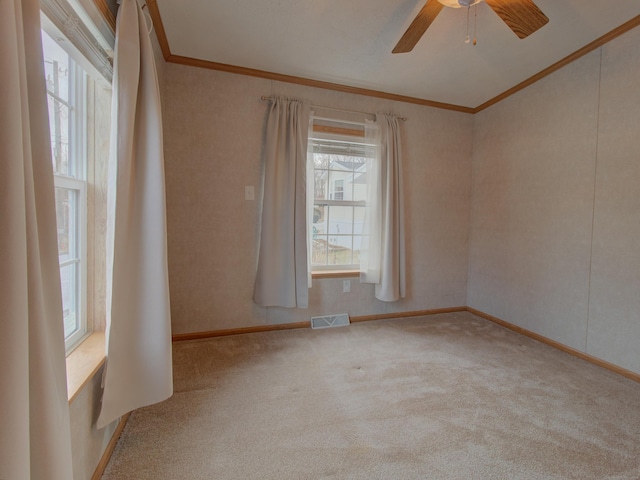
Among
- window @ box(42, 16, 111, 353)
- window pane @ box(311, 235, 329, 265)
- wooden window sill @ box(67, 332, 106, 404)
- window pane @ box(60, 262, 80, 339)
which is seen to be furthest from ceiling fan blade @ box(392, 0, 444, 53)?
wooden window sill @ box(67, 332, 106, 404)

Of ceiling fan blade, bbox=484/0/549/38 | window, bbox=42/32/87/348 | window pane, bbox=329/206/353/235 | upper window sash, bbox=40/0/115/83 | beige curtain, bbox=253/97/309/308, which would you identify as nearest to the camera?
upper window sash, bbox=40/0/115/83

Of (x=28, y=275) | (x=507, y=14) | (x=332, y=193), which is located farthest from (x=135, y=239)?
(x=507, y=14)

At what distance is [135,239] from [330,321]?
6.72ft

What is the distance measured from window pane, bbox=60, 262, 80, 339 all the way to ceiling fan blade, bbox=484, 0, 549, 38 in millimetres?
2393

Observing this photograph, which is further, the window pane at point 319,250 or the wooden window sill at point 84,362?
the window pane at point 319,250

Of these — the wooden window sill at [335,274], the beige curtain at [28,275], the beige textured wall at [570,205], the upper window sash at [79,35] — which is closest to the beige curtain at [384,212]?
the wooden window sill at [335,274]

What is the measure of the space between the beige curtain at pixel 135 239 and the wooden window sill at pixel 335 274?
1.68 metres

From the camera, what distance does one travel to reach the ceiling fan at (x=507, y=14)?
4.82 feet

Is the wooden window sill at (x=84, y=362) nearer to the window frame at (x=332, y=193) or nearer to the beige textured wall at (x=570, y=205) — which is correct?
the window frame at (x=332, y=193)

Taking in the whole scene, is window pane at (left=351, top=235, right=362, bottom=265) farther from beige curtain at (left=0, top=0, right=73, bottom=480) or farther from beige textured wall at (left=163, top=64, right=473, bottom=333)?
beige curtain at (left=0, top=0, right=73, bottom=480)

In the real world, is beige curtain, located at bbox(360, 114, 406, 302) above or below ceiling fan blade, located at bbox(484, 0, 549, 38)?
below

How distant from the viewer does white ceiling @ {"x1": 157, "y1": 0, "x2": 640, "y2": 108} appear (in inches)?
74.5

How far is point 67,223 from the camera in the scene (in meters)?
1.32

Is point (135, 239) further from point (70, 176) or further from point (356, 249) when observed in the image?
point (356, 249)
